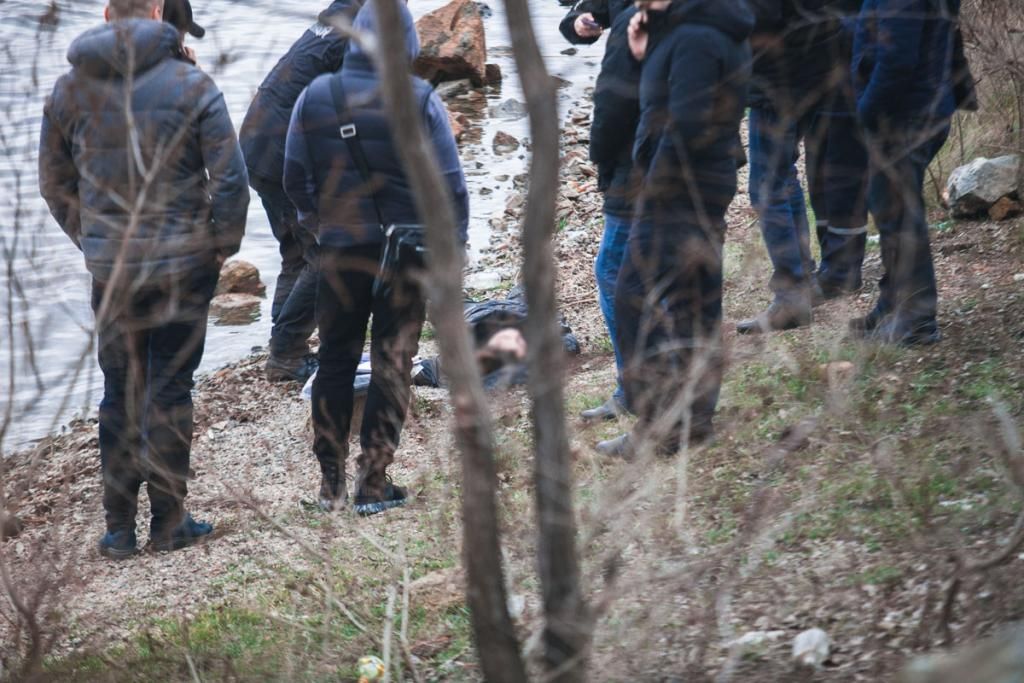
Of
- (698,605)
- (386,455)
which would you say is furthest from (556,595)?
(386,455)

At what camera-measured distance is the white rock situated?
3152mm

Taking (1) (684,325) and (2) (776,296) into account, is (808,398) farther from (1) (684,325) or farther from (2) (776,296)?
(2) (776,296)

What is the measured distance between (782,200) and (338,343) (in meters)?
2.12

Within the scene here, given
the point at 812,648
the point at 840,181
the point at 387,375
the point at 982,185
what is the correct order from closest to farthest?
the point at 812,648 → the point at 387,375 → the point at 840,181 → the point at 982,185

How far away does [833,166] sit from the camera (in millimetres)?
5723

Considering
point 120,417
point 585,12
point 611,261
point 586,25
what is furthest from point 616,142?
point 120,417

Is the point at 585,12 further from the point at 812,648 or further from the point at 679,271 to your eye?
the point at 812,648

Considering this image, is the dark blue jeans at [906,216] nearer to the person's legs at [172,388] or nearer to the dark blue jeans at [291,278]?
the person's legs at [172,388]

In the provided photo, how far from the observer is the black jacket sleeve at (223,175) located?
4.71 m

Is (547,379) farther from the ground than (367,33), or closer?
closer

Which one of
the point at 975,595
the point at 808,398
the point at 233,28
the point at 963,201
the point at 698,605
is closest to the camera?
the point at 975,595

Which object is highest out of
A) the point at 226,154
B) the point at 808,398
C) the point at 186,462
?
the point at 226,154

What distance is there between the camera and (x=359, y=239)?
15.8ft

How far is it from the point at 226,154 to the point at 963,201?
4289mm
